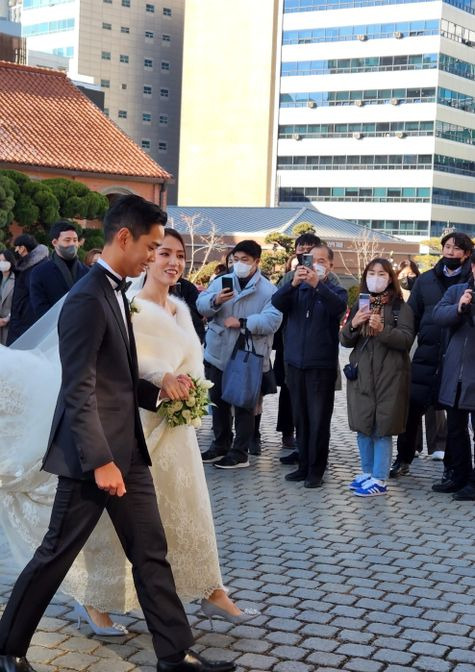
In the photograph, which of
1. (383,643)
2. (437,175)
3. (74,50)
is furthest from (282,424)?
(74,50)

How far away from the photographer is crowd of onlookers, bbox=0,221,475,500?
866 centimetres

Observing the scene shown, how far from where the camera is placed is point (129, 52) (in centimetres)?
12494

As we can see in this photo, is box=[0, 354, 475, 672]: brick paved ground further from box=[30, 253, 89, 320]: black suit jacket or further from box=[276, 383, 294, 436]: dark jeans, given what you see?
box=[30, 253, 89, 320]: black suit jacket

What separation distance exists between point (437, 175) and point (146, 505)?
96161mm

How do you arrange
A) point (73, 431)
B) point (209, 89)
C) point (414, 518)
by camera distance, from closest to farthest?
point (73, 431)
point (414, 518)
point (209, 89)

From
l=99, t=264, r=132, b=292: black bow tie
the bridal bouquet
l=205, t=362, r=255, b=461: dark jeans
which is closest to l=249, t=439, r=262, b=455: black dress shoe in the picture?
l=205, t=362, r=255, b=461: dark jeans

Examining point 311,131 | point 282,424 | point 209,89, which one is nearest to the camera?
point 282,424

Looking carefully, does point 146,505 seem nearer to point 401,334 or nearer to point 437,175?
point 401,334

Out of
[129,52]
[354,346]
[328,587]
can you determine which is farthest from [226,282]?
[129,52]

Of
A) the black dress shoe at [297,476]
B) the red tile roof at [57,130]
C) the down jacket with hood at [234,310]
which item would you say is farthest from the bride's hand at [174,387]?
the red tile roof at [57,130]

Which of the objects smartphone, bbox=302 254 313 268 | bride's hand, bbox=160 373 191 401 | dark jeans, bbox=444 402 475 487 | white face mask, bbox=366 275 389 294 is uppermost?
smartphone, bbox=302 254 313 268

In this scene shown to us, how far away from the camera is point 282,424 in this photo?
11031mm

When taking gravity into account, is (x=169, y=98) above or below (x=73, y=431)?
above

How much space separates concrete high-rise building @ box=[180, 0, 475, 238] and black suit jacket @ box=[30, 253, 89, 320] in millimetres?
89271
